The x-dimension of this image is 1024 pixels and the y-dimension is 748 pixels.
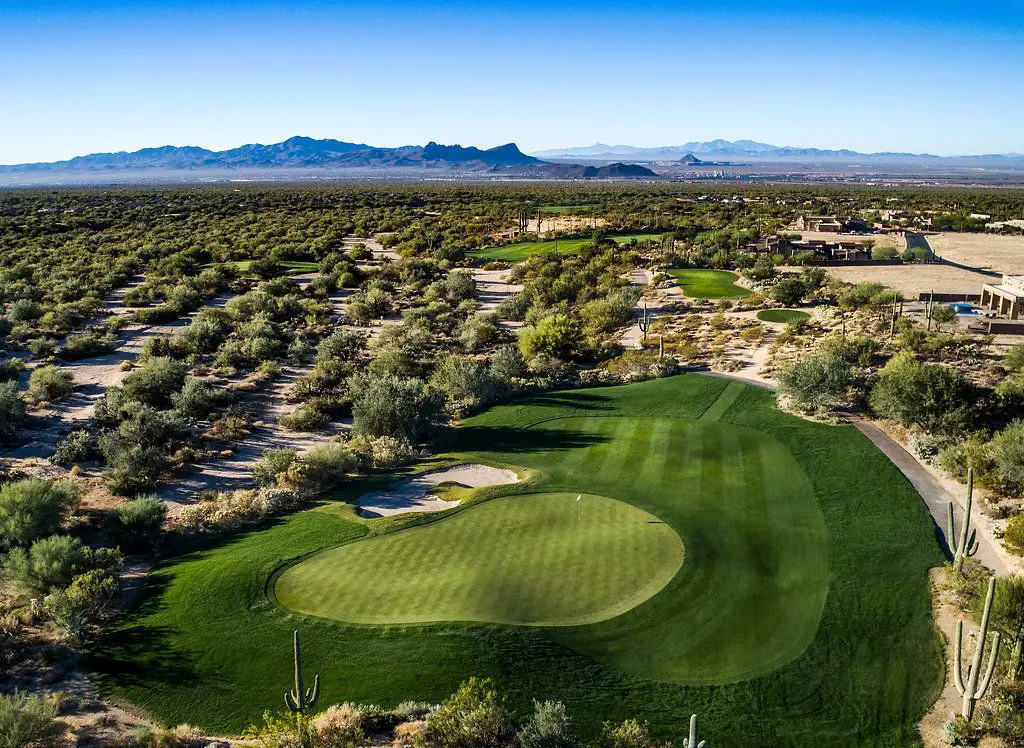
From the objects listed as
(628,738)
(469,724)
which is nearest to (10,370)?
(469,724)

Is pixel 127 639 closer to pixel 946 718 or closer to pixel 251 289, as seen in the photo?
pixel 946 718

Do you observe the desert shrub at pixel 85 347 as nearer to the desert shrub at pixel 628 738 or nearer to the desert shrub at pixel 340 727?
the desert shrub at pixel 340 727

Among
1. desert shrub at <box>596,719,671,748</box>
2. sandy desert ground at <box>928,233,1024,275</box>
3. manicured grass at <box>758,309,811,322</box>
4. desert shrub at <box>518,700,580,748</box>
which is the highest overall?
sandy desert ground at <box>928,233,1024,275</box>

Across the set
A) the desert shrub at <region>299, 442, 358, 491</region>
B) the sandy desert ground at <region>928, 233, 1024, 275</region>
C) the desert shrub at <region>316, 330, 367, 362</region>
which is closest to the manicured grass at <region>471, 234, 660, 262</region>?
the sandy desert ground at <region>928, 233, 1024, 275</region>

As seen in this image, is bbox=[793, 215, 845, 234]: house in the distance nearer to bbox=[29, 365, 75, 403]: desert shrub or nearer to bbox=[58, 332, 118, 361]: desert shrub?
bbox=[58, 332, 118, 361]: desert shrub

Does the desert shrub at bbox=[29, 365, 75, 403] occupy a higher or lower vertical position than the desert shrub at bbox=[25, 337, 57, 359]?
lower

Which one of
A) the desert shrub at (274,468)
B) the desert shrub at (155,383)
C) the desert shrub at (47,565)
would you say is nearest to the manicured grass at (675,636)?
the desert shrub at (47,565)

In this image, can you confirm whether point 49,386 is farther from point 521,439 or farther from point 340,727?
point 340,727
